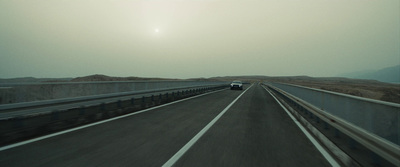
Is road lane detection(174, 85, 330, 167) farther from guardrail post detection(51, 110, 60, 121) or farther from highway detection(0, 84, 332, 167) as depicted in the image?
guardrail post detection(51, 110, 60, 121)

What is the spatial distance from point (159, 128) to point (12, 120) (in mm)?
3734

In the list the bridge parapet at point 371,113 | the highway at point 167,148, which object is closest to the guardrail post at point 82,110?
the highway at point 167,148

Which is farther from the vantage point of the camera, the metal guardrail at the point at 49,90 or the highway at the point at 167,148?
the metal guardrail at the point at 49,90

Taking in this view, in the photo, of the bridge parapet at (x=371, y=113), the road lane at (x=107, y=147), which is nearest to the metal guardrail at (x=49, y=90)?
the road lane at (x=107, y=147)

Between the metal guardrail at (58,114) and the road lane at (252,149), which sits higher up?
the metal guardrail at (58,114)

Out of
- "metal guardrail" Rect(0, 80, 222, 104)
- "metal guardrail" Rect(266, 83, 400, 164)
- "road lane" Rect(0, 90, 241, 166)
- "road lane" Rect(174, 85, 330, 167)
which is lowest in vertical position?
"road lane" Rect(174, 85, 330, 167)

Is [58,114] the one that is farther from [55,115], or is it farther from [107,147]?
[107,147]

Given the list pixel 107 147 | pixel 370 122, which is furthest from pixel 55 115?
pixel 370 122

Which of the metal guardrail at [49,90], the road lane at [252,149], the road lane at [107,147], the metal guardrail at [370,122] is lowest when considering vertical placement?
the road lane at [252,149]

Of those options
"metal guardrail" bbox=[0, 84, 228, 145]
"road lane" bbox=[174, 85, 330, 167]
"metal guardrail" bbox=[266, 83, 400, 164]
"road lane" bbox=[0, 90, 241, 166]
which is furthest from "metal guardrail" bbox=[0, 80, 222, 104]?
"metal guardrail" bbox=[266, 83, 400, 164]

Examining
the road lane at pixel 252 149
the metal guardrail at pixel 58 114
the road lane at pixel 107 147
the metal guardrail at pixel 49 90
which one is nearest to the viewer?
the road lane at pixel 107 147

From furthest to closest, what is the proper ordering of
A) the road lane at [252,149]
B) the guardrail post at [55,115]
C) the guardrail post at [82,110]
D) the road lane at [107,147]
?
the guardrail post at [82,110]
the guardrail post at [55,115]
the road lane at [252,149]
the road lane at [107,147]

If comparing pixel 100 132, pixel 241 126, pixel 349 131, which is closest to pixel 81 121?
pixel 100 132

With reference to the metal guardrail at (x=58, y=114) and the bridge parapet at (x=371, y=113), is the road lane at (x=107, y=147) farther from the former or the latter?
the bridge parapet at (x=371, y=113)
